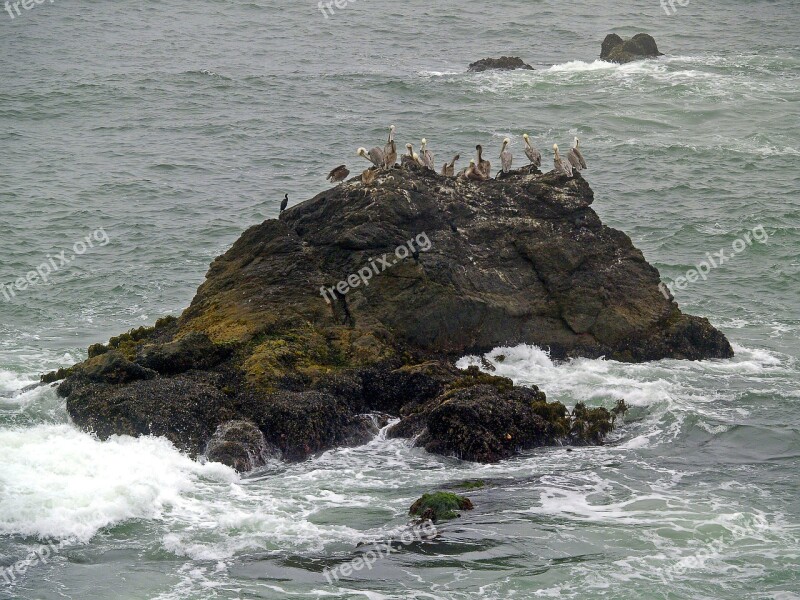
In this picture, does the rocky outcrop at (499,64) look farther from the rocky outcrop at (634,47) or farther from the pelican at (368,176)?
the pelican at (368,176)

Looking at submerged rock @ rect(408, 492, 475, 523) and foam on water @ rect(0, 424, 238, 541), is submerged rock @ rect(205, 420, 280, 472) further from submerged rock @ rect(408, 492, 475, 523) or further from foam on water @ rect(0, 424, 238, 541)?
submerged rock @ rect(408, 492, 475, 523)

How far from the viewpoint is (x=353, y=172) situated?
106 ft

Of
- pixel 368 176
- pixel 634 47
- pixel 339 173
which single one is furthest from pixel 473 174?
pixel 634 47

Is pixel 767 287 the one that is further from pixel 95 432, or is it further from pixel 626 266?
pixel 95 432

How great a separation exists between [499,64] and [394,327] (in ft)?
93.2

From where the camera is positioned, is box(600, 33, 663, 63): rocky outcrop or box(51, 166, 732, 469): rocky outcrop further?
box(600, 33, 663, 63): rocky outcrop

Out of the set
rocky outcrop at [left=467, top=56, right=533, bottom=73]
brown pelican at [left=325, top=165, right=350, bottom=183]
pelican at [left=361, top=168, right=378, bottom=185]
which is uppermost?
rocky outcrop at [left=467, top=56, right=533, bottom=73]

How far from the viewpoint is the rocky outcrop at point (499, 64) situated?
150 feet

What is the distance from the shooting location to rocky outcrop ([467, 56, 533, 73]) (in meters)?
45.8

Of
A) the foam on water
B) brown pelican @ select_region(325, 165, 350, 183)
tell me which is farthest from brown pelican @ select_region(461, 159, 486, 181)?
the foam on water

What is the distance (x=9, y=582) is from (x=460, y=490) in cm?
559

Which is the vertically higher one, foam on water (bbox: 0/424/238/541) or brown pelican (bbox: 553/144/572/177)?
brown pelican (bbox: 553/144/572/177)

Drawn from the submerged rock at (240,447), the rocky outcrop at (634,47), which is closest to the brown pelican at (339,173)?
the submerged rock at (240,447)

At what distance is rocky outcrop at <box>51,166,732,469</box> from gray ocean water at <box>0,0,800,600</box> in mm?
428
